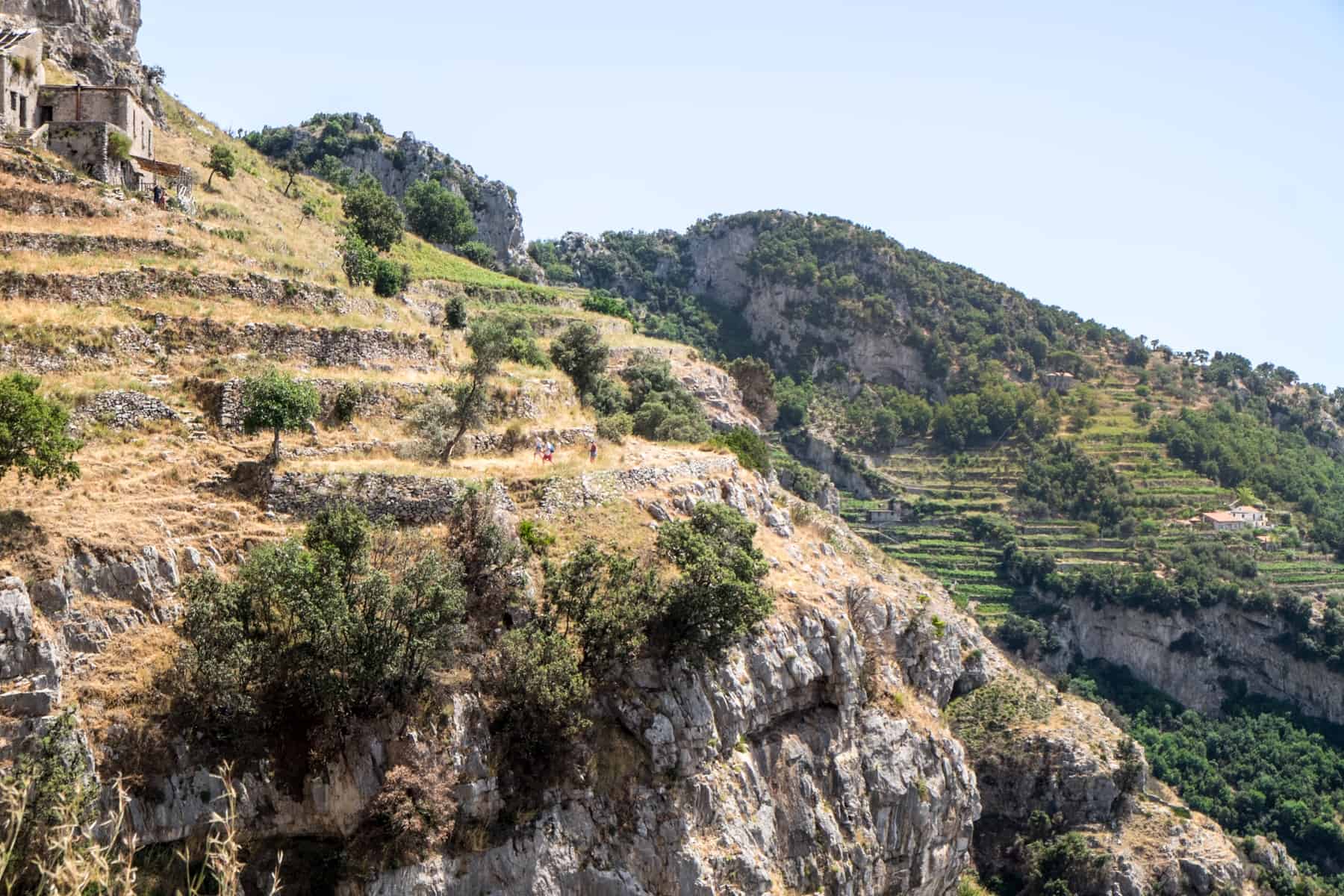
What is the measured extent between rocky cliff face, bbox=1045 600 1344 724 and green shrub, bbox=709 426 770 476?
58.2m

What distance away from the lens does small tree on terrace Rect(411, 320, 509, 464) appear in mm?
40406

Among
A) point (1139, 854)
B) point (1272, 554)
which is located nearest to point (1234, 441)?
point (1272, 554)

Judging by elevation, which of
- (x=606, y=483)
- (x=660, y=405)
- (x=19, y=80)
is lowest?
(x=606, y=483)

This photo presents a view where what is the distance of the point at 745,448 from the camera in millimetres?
59594

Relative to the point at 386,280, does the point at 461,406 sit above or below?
below

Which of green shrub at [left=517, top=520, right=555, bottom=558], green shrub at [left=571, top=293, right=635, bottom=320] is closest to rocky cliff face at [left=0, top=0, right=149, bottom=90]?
green shrub at [left=571, top=293, right=635, bottom=320]

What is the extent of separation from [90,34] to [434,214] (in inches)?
1436

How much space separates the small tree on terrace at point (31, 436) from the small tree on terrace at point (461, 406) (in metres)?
12.6

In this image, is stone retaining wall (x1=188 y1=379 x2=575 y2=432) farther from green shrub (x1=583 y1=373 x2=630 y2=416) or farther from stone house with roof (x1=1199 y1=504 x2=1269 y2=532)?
stone house with roof (x1=1199 y1=504 x2=1269 y2=532)

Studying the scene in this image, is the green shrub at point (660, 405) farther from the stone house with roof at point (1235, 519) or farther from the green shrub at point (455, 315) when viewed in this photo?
the stone house with roof at point (1235, 519)

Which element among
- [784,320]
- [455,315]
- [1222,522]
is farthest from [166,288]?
[784,320]

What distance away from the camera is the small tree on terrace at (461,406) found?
Result: 4041 centimetres

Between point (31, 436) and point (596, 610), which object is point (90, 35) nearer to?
point (31, 436)

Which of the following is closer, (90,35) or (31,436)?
(31,436)
